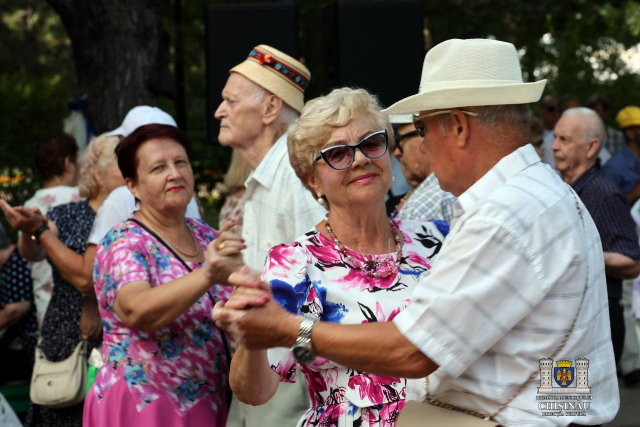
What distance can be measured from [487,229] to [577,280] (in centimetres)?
27

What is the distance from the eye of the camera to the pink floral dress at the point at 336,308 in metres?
2.79

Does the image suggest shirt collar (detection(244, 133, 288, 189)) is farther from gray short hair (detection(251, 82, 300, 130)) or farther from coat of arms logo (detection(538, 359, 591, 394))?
coat of arms logo (detection(538, 359, 591, 394))

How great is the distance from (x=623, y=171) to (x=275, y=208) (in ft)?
19.1

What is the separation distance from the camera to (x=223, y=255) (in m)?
3.13

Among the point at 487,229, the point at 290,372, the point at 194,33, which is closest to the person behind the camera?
the point at 487,229

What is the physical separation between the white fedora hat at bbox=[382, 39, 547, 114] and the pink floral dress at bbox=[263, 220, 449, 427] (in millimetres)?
702

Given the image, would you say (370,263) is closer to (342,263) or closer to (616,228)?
(342,263)

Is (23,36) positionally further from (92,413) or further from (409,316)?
(409,316)

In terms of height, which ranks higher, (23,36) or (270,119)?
(270,119)

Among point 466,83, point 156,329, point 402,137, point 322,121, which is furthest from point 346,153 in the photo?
point 402,137

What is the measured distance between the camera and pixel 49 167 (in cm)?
646

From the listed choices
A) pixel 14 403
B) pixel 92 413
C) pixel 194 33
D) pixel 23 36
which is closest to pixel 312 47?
pixel 194 33

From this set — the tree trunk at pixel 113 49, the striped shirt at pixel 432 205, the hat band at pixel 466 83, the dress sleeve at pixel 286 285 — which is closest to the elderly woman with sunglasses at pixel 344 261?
the dress sleeve at pixel 286 285

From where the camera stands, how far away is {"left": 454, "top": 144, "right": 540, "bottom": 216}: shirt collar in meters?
2.21
